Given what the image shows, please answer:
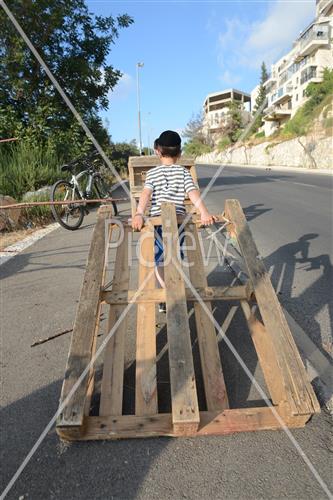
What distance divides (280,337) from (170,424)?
0.85 metres

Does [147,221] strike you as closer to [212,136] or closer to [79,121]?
[79,121]

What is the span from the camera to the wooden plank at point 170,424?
1.95 m

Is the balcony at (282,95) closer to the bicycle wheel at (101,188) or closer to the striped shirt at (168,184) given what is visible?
the bicycle wheel at (101,188)

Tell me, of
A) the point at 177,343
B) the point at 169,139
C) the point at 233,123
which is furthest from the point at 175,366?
the point at 233,123

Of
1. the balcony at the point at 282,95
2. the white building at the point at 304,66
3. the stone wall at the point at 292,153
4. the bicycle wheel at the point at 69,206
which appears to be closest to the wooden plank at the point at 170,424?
the bicycle wheel at the point at 69,206

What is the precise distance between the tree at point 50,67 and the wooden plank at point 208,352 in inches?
337

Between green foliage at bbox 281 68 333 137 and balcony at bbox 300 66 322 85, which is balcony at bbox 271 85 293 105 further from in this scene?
green foliage at bbox 281 68 333 137

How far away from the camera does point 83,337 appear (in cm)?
220

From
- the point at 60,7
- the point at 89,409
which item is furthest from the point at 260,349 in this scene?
the point at 60,7

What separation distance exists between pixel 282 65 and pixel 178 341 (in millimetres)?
90088

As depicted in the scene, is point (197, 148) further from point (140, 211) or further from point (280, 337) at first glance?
point (280, 337)

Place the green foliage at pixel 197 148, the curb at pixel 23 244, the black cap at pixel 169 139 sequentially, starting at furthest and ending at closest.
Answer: the green foliage at pixel 197 148
the curb at pixel 23 244
the black cap at pixel 169 139

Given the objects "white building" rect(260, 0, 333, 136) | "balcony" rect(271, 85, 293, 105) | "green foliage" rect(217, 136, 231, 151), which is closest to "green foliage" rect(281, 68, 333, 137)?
"white building" rect(260, 0, 333, 136)

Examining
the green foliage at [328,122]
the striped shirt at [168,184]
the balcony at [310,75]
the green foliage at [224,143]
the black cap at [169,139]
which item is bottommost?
the striped shirt at [168,184]
